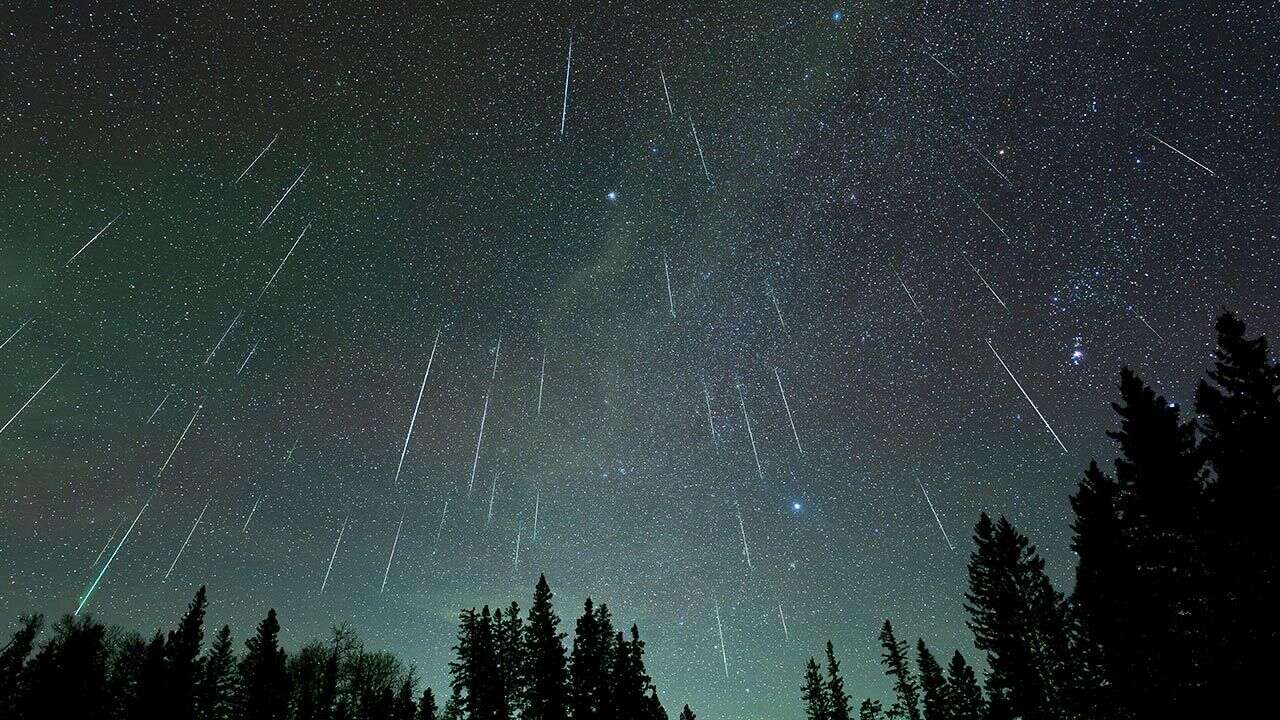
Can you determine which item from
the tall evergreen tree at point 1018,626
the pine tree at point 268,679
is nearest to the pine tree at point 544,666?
the pine tree at point 268,679

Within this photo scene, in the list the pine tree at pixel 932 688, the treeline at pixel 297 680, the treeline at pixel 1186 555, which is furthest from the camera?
the pine tree at pixel 932 688

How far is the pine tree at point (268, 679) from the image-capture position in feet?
125

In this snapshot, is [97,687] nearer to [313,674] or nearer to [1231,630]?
[313,674]

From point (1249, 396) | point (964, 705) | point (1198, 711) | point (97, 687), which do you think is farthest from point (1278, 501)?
point (97, 687)

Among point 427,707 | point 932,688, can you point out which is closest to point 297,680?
point 427,707

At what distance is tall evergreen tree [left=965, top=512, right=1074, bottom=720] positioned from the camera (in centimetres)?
3161

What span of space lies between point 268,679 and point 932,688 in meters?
54.4

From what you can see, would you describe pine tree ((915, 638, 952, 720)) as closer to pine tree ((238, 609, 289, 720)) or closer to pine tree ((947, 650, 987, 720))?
pine tree ((947, 650, 987, 720))

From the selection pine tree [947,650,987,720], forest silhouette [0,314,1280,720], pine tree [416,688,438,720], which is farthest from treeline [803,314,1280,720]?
pine tree [416,688,438,720]

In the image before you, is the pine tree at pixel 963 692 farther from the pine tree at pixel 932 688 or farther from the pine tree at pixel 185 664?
the pine tree at pixel 185 664

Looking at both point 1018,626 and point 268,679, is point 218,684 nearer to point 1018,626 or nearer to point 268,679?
point 268,679

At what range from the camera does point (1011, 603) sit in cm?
3516

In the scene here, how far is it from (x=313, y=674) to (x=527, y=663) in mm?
30773

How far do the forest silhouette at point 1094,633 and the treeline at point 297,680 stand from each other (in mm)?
117
